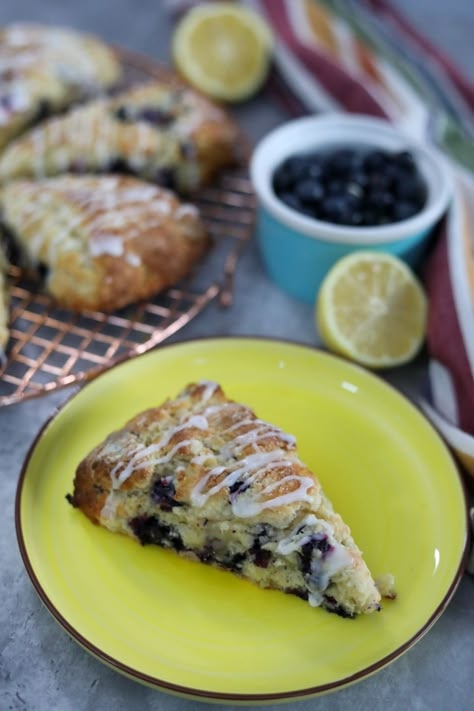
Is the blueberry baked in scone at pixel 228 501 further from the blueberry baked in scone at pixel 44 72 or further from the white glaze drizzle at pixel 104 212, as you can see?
the blueberry baked in scone at pixel 44 72

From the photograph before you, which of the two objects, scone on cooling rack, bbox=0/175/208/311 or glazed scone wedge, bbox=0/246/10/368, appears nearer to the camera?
glazed scone wedge, bbox=0/246/10/368

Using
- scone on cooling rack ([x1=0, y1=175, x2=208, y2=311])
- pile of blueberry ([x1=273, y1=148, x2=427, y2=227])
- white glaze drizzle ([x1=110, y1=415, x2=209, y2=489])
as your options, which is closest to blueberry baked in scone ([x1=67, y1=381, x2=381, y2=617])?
white glaze drizzle ([x1=110, y1=415, x2=209, y2=489])

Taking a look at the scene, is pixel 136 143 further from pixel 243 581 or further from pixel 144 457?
pixel 243 581

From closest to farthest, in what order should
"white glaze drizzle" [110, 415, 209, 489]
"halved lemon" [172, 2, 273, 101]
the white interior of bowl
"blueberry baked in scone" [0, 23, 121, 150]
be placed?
"white glaze drizzle" [110, 415, 209, 489] → the white interior of bowl → "blueberry baked in scone" [0, 23, 121, 150] → "halved lemon" [172, 2, 273, 101]

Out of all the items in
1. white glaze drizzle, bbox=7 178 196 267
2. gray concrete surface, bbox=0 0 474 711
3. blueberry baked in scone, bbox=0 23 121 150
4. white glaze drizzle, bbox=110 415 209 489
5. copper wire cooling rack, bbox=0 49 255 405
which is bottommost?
gray concrete surface, bbox=0 0 474 711

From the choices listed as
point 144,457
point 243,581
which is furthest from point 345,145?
point 243,581

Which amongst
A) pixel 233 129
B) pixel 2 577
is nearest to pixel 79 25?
pixel 233 129

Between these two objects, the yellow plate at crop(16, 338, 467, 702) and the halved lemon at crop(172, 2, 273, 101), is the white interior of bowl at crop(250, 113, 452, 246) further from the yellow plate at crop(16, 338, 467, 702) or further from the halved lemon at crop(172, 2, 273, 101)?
the halved lemon at crop(172, 2, 273, 101)
